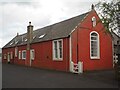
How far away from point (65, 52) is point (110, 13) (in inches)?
379

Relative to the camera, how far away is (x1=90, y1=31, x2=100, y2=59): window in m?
26.3

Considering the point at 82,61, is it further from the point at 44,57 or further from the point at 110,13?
the point at 110,13

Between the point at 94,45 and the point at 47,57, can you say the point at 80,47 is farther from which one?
the point at 47,57

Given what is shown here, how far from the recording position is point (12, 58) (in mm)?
44812

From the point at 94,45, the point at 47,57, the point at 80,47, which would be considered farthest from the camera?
the point at 47,57

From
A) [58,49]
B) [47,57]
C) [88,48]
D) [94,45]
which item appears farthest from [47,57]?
[94,45]

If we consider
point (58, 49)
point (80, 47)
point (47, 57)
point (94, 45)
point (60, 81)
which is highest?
point (94, 45)

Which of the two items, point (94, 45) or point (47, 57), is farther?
point (47, 57)

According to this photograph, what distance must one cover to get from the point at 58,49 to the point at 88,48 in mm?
3405

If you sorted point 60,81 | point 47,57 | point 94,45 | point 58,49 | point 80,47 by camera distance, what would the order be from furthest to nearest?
point 47,57 < point 94,45 < point 58,49 < point 80,47 < point 60,81

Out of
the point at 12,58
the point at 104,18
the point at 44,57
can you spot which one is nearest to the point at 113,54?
the point at 44,57

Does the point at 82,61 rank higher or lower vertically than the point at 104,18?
lower

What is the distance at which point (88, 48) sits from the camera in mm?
25781

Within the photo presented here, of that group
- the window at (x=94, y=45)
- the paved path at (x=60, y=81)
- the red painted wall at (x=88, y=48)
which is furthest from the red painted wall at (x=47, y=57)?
the paved path at (x=60, y=81)
